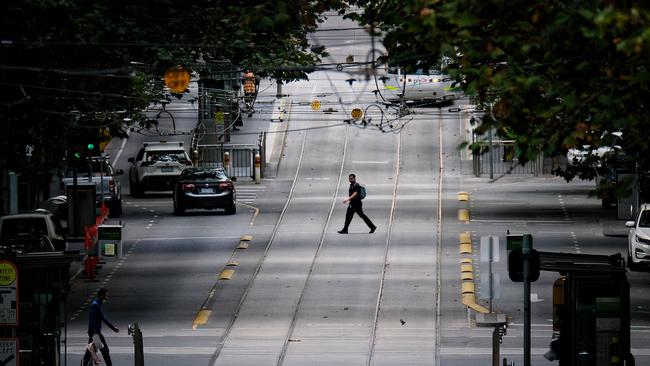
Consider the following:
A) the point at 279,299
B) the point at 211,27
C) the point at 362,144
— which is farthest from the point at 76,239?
the point at 362,144

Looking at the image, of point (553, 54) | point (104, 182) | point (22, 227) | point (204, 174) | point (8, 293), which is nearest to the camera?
point (553, 54)

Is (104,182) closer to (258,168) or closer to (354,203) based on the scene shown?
(258,168)

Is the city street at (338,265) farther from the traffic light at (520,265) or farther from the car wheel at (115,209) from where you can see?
the traffic light at (520,265)

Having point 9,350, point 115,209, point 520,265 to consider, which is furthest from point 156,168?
point 9,350

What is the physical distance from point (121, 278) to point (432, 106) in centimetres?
2819

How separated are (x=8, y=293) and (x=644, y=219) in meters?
19.3

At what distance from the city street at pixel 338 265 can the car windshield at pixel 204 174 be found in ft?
3.71

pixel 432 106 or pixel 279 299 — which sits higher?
pixel 432 106

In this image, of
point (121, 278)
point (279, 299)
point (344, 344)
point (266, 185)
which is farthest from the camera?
point (266, 185)

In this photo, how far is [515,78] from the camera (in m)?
16.5

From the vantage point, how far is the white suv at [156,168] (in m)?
50.5

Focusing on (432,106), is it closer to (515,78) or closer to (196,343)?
(196,343)

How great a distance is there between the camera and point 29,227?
3494cm

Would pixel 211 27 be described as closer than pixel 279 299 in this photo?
Yes
